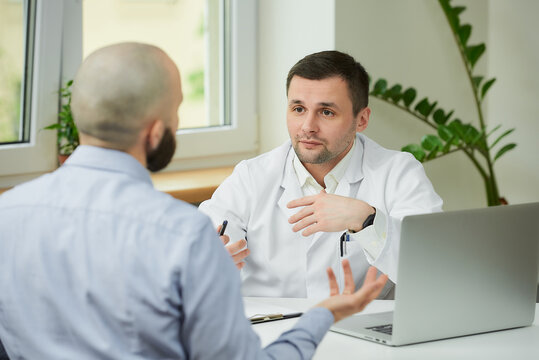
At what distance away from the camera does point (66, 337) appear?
119 centimetres

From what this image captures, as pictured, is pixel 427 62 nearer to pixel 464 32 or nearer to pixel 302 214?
pixel 464 32

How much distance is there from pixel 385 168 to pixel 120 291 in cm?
152

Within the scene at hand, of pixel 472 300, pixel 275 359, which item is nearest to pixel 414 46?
pixel 472 300

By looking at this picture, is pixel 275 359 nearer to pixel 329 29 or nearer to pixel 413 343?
pixel 413 343

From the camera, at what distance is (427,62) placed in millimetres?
3664

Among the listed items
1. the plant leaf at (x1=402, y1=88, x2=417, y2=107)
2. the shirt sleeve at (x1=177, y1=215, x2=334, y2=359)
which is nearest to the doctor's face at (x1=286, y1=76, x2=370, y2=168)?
the plant leaf at (x1=402, y1=88, x2=417, y2=107)

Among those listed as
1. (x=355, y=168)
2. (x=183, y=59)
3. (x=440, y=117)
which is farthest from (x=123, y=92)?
(x=440, y=117)

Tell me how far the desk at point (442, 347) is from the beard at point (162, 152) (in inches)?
24.0

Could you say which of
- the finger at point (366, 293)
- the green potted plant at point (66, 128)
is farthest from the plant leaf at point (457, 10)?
the finger at point (366, 293)

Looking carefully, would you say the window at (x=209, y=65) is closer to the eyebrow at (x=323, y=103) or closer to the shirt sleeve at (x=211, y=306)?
the eyebrow at (x=323, y=103)

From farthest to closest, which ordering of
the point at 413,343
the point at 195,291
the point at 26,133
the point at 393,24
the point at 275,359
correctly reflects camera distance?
1. the point at 393,24
2. the point at 26,133
3. the point at 413,343
4. the point at 275,359
5. the point at 195,291

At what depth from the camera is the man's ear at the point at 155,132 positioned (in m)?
1.20

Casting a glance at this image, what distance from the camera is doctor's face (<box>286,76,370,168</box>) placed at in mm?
2471

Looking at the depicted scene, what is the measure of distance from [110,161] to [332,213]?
98 centimetres
